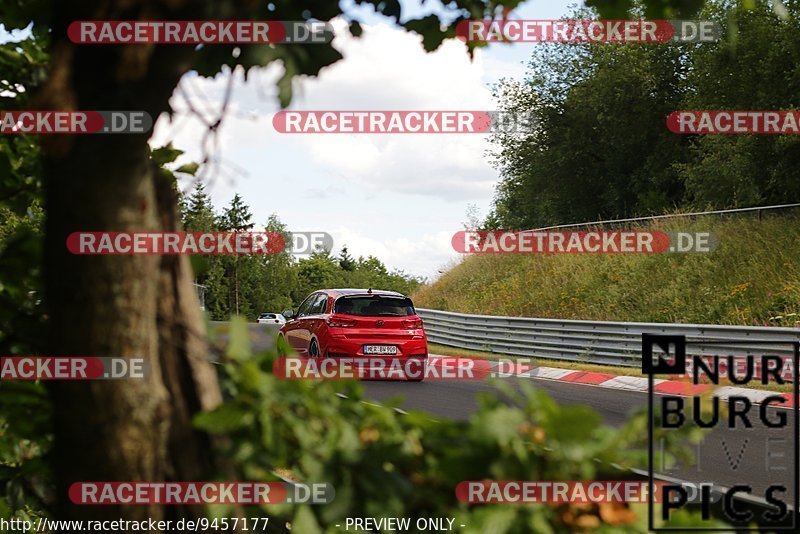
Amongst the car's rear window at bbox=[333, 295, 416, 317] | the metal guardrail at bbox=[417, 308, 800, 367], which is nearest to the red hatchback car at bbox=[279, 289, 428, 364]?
the car's rear window at bbox=[333, 295, 416, 317]

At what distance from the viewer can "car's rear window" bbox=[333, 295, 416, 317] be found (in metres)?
16.7

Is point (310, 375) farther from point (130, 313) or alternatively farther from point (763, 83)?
point (763, 83)

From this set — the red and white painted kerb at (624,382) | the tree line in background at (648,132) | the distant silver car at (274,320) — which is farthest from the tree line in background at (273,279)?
the red and white painted kerb at (624,382)

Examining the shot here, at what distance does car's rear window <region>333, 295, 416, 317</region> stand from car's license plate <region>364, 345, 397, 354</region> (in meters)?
0.59

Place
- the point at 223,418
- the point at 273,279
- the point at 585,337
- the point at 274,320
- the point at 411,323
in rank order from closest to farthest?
the point at 223,418
the point at 411,323
the point at 585,337
the point at 274,320
the point at 273,279

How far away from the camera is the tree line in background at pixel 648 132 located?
87.7 ft

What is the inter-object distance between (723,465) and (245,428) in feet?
25.9

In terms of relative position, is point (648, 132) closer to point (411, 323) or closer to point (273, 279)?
point (411, 323)

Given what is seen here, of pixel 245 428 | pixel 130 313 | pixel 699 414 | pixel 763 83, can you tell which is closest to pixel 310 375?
pixel 245 428

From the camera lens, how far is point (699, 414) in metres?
2.42

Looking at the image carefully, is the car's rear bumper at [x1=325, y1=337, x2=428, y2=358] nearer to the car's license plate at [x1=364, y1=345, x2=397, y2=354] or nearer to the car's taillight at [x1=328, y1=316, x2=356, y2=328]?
the car's license plate at [x1=364, y1=345, x2=397, y2=354]

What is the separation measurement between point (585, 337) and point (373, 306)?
5751 millimetres

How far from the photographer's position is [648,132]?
3981 centimetres

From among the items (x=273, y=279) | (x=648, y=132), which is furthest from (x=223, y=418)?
(x=273, y=279)
